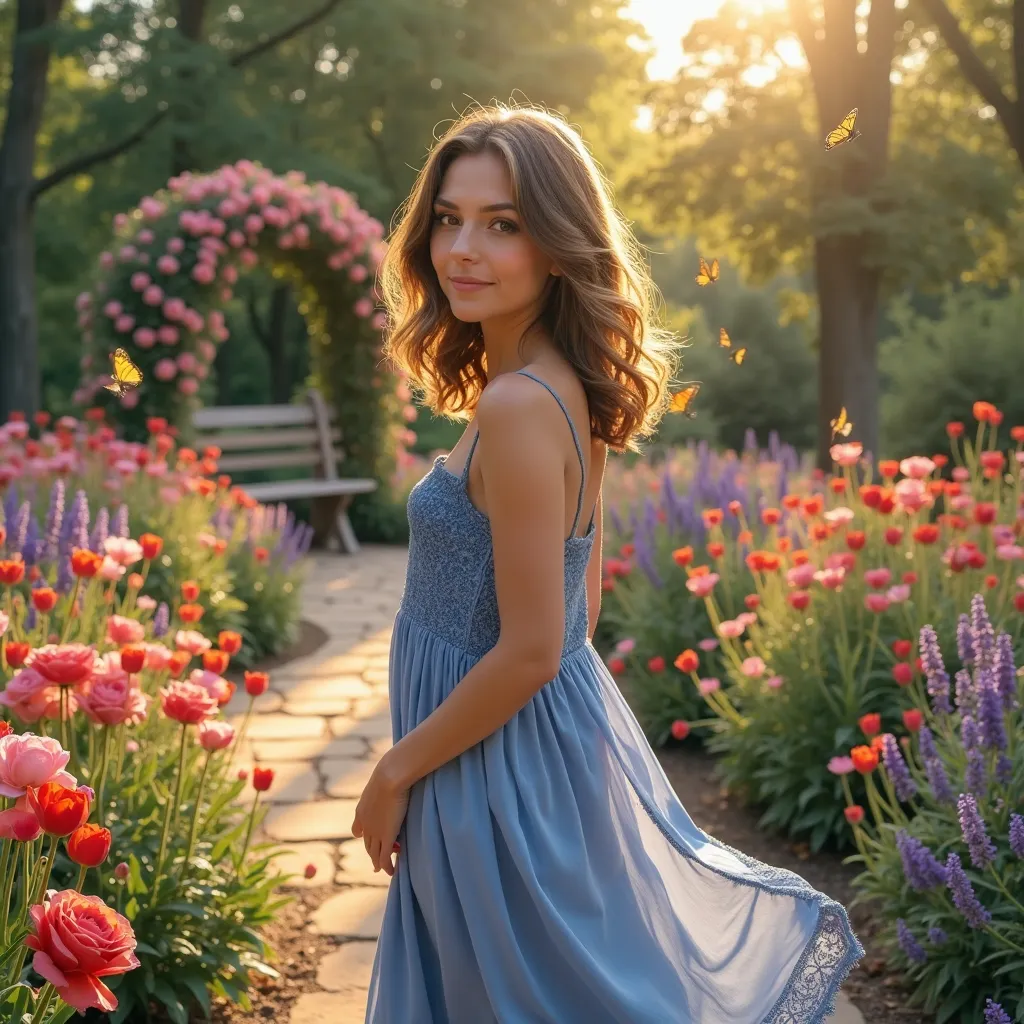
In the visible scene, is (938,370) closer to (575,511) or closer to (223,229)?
(223,229)

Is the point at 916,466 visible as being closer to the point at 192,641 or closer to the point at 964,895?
the point at 964,895

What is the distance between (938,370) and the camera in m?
12.8

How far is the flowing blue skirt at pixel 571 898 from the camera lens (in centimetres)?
160

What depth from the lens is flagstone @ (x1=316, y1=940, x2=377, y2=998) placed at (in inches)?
105

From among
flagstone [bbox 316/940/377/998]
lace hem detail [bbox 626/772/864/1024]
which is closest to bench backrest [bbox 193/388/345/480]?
flagstone [bbox 316/940/377/998]

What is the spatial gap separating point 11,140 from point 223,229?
204 inches

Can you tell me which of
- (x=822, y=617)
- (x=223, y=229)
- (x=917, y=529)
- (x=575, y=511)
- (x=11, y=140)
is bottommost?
(x=822, y=617)

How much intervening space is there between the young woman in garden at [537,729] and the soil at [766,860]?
0.94 metres

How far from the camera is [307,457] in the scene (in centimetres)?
993

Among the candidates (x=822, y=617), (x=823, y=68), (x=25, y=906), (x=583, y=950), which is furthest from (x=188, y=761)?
(x=823, y=68)

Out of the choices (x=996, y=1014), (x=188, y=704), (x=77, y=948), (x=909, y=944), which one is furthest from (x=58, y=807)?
(x=909, y=944)

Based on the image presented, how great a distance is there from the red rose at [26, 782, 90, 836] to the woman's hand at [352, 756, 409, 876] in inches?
17.8

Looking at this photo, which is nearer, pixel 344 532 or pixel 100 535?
pixel 100 535

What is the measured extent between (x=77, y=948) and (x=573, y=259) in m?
1.08
